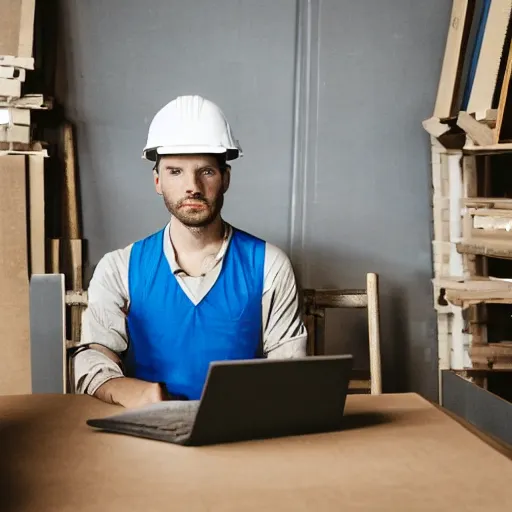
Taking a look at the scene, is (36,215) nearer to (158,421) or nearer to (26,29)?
(26,29)

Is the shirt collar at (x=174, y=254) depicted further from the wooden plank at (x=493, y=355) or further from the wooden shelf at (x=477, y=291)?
the wooden plank at (x=493, y=355)

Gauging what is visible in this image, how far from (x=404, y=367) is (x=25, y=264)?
162 centimetres

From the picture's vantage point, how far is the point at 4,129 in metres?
3.36

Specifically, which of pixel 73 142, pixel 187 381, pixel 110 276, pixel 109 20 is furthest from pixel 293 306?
pixel 109 20

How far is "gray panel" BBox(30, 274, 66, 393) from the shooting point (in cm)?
262

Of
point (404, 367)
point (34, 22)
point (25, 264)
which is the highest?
point (34, 22)

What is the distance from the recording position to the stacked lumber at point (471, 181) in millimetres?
3020

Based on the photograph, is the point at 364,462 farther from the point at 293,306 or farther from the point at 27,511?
the point at 293,306

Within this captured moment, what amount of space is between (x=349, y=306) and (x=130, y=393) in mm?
1277

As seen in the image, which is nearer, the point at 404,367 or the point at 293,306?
the point at 293,306

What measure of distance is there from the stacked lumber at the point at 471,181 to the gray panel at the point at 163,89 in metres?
0.64

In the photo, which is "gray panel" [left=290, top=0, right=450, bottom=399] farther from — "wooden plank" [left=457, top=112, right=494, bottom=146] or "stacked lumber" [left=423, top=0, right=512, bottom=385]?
"wooden plank" [left=457, top=112, right=494, bottom=146]

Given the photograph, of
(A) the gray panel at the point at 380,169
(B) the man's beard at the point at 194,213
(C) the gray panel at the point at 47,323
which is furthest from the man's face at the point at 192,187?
(A) the gray panel at the point at 380,169

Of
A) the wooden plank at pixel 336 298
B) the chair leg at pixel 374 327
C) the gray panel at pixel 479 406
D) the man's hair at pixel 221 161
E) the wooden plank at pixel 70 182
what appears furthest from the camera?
the wooden plank at pixel 70 182
